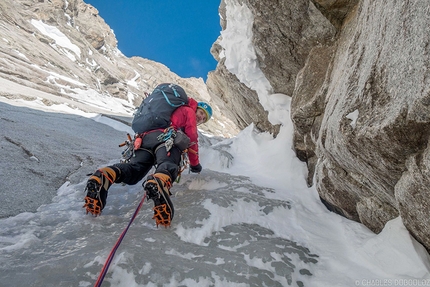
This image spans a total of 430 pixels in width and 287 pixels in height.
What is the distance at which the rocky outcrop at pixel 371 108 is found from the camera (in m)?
2.20

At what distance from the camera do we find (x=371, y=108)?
2750 millimetres

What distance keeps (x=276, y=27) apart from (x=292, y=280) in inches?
228

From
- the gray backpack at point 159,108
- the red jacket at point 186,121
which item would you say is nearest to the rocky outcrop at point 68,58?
the gray backpack at point 159,108

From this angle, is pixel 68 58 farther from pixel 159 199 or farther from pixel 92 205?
pixel 159 199

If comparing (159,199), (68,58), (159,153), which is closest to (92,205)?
(159,199)

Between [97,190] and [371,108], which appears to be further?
[97,190]

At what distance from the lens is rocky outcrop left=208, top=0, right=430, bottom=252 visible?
2.20m

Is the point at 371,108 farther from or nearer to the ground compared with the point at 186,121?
nearer to the ground

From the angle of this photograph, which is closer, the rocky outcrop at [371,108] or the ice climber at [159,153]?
the rocky outcrop at [371,108]

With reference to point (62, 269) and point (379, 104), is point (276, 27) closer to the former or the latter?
point (379, 104)

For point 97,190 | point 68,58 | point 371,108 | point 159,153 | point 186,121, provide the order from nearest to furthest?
point 371,108 → point 97,190 → point 159,153 → point 186,121 → point 68,58

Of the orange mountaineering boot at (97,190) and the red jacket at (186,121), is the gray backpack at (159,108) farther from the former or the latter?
the orange mountaineering boot at (97,190)

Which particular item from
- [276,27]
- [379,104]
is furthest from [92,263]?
[276,27]

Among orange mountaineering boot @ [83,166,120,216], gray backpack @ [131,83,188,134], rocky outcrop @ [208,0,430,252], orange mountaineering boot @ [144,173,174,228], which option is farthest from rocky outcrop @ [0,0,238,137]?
orange mountaineering boot @ [144,173,174,228]
